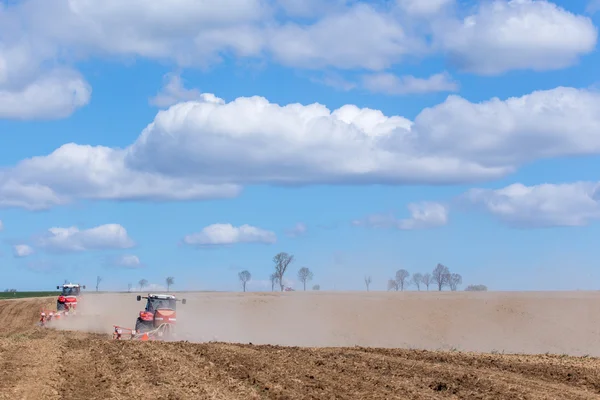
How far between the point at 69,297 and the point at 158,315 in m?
21.9

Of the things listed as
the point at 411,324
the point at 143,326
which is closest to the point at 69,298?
the point at 143,326

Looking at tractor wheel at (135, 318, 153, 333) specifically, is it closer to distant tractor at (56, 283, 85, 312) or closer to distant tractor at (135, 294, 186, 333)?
distant tractor at (135, 294, 186, 333)

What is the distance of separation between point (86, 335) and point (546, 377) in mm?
24453

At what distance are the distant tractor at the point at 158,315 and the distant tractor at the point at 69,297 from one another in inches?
769

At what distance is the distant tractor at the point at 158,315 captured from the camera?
1443 inches

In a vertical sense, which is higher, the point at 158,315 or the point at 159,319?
the point at 158,315

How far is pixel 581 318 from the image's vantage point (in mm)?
57469

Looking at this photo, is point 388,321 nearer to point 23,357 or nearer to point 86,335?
point 86,335

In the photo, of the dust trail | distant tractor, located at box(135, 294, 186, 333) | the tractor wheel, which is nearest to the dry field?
distant tractor, located at box(135, 294, 186, 333)

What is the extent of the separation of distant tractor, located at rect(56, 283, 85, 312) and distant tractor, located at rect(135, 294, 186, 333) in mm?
19537

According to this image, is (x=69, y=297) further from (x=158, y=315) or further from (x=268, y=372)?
(x=268, y=372)

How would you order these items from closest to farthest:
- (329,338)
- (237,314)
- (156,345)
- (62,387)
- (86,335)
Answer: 1. (62,387)
2. (156,345)
3. (86,335)
4. (329,338)
5. (237,314)

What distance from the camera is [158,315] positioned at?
120 feet

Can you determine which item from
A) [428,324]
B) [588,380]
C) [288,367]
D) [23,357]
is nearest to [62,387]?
[23,357]
